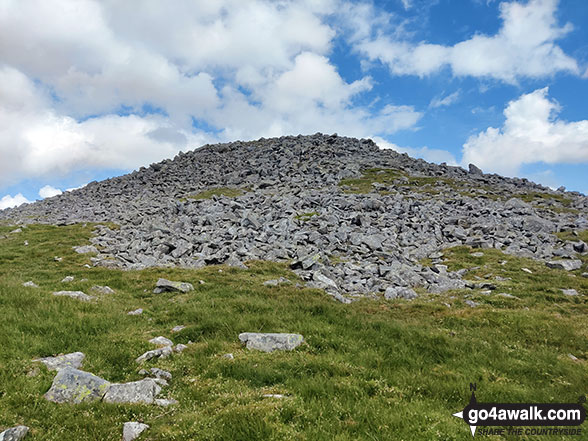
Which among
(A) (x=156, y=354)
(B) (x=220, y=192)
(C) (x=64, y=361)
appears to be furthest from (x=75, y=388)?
(B) (x=220, y=192)

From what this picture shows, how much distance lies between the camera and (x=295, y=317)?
1480cm

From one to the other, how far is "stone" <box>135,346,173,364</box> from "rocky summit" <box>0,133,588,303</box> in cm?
1084

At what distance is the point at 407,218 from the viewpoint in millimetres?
40750

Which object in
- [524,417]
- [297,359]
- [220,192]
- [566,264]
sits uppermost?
[220,192]

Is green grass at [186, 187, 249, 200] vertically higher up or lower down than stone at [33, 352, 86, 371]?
higher up

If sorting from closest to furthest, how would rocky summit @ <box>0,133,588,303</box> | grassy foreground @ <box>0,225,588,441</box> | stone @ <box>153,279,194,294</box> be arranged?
grassy foreground @ <box>0,225,588,441</box>, stone @ <box>153,279,194,294</box>, rocky summit @ <box>0,133,588,303</box>

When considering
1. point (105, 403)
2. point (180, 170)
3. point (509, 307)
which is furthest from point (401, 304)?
point (180, 170)

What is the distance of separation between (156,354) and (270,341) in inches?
143

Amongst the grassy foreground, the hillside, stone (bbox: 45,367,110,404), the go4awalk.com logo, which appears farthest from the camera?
stone (bbox: 45,367,110,404)

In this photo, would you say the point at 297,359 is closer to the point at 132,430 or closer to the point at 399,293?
the point at 132,430

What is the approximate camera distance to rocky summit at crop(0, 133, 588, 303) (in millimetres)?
26656

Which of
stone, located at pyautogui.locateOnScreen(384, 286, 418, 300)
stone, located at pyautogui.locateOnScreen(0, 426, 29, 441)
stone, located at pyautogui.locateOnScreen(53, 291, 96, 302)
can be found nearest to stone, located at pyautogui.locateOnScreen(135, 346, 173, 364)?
stone, located at pyautogui.locateOnScreen(0, 426, 29, 441)

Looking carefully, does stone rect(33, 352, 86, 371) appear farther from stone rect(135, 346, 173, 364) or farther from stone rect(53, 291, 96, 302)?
stone rect(53, 291, 96, 302)

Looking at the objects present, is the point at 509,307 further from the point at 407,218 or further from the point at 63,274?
the point at 63,274
